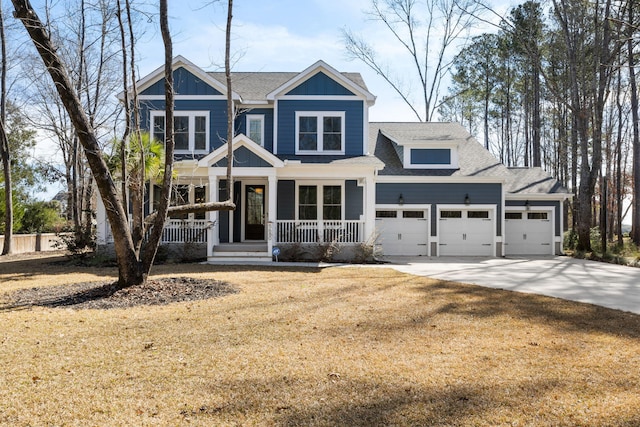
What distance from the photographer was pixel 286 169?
1415 cm

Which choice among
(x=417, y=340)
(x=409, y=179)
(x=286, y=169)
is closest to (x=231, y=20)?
(x=286, y=169)

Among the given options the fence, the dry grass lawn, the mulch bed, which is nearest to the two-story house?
the mulch bed

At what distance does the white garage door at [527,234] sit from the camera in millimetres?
18812

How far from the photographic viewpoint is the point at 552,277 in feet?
38.0

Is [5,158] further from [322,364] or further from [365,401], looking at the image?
[365,401]

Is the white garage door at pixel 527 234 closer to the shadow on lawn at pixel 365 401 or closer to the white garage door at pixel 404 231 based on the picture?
the white garage door at pixel 404 231

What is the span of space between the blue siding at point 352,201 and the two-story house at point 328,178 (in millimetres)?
38

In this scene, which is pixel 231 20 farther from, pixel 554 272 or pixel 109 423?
pixel 554 272

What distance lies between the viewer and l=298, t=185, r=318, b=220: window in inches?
635

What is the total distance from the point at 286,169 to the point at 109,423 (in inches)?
451

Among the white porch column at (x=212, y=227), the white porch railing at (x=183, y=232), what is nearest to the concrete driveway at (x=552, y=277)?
the white porch column at (x=212, y=227)

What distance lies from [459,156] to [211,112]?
1076cm

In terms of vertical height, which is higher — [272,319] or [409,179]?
[409,179]

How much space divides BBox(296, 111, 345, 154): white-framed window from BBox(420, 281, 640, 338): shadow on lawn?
26.4ft
